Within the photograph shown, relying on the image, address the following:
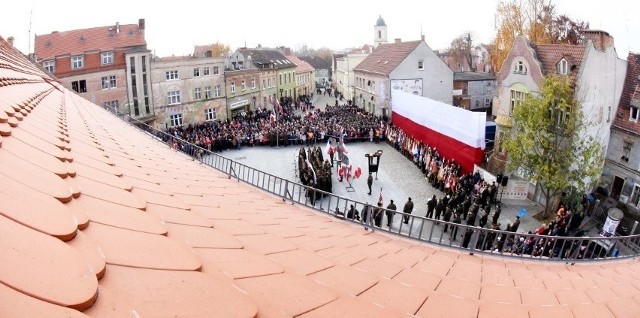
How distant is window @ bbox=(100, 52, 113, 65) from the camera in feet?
125

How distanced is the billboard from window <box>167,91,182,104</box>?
21687 millimetres

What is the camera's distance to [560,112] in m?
20.7

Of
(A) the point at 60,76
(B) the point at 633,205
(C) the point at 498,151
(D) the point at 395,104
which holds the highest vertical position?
(A) the point at 60,76

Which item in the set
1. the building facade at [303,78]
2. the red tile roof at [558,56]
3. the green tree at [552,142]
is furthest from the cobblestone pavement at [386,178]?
the building facade at [303,78]

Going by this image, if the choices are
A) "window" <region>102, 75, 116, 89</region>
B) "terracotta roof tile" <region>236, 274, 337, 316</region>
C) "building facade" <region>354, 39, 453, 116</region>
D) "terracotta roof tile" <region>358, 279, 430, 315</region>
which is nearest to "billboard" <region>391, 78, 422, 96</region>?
"building facade" <region>354, 39, 453, 116</region>

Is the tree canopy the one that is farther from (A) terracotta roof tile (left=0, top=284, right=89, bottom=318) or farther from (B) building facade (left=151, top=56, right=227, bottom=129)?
(A) terracotta roof tile (left=0, top=284, right=89, bottom=318)

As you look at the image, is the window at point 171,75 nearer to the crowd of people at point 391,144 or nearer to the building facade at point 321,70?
the crowd of people at point 391,144

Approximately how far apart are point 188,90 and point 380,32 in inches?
2946

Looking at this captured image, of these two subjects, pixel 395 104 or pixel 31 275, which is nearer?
pixel 31 275

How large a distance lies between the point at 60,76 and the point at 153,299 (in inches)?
1605

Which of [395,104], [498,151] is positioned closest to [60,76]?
[395,104]

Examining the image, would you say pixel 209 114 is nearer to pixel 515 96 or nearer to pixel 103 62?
pixel 103 62

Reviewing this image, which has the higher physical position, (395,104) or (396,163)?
(395,104)

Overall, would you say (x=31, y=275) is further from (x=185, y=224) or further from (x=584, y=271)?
(x=584, y=271)
